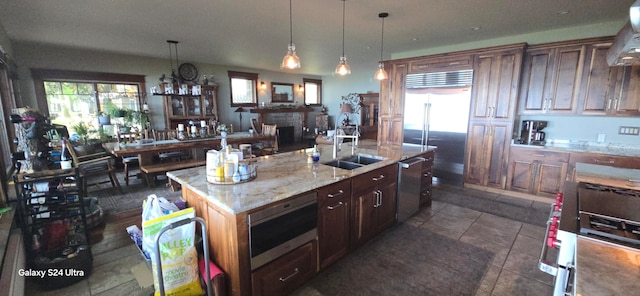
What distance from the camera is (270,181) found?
6.42 ft

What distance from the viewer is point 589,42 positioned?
11.2 ft

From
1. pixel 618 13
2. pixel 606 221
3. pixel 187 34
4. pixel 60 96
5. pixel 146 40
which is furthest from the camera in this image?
pixel 60 96

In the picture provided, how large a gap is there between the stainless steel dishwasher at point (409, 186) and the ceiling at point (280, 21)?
5.84 ft

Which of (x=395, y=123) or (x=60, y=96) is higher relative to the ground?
(x=60, y=96)

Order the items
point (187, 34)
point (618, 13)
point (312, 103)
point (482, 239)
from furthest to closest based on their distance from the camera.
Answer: point (312, 103), point (187, 34), point (618, 13), point (482, 239)

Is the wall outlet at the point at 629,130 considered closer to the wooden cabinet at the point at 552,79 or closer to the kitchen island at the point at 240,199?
the wooden cabinet at the point at 552,79

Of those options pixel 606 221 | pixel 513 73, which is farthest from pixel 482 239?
pixel 513 73

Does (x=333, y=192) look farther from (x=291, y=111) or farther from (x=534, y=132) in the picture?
(x=291, y=111)

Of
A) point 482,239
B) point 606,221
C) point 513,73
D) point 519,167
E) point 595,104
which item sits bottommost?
point 482,239

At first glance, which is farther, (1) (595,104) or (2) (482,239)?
(1) (595,104)

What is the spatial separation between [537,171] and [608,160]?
717 millimetres

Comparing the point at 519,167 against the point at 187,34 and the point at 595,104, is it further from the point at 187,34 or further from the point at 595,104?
the point at 187,34

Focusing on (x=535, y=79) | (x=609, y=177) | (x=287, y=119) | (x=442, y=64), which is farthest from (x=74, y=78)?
(x=535, y=79)

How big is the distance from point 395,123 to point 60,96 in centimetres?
695
